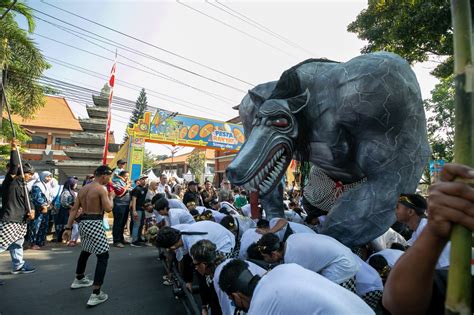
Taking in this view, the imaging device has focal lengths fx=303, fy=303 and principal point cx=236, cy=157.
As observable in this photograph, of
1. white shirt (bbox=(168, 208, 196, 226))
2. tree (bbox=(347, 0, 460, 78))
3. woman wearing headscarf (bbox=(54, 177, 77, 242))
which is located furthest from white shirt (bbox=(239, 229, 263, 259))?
tree (bbox=(347, 0, 460, 78))

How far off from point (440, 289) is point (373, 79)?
6.29 ft

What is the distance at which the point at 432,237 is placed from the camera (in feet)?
2.74

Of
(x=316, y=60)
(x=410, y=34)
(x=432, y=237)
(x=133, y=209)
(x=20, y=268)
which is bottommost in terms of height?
(x=20, y=268)

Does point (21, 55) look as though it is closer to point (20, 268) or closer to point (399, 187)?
point (20, 268)

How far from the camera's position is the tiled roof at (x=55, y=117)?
91.4ft

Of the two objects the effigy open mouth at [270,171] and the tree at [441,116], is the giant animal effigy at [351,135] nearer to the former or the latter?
the effigy open mouth at [270,171]

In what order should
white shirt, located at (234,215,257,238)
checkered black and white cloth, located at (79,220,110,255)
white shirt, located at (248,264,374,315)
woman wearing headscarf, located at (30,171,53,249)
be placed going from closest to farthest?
white shirt, located at (248,264,374,315) → checkered black and white cloth, located at (79,220,110,255) → white shirt, located at (234,215,257,238) → woman wearing headscarf, located at (30,171,53,249)

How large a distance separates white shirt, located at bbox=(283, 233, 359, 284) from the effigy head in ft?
2.18

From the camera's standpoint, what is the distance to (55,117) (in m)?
29.4

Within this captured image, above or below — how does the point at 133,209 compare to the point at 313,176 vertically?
below

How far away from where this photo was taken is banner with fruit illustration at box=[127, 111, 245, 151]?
11648 mm

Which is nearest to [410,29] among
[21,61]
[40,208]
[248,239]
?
[248,239]

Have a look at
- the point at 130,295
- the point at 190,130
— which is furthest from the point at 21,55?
the point at 130,295

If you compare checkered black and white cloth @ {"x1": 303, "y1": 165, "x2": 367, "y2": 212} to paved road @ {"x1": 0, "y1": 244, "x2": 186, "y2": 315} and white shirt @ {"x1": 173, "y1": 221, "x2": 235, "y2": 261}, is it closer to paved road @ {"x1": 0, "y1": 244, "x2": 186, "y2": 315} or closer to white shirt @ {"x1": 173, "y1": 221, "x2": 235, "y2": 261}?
white shirt @ {"x1": 173, "y1": 221, "x2": 235, "y2": 261}
